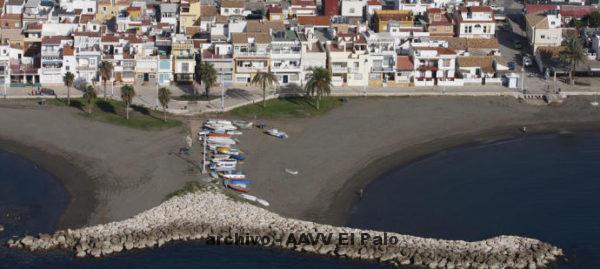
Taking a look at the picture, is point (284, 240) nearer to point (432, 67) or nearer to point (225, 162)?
point (225, 162)

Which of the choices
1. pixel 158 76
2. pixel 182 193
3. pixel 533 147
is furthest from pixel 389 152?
pixel 158 76

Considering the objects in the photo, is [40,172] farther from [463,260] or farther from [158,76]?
[463,260]

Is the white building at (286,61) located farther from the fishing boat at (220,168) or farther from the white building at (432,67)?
the fishing boat at (220,168)

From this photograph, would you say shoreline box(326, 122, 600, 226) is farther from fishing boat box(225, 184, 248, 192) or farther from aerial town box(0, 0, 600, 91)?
aerial town box(0, 0, 600, 91)

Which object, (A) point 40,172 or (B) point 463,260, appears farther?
(A) point 40,172

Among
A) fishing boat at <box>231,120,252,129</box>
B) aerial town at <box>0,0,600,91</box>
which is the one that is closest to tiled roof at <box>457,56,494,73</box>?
aerial town at <box>0,0,600,91</box>
